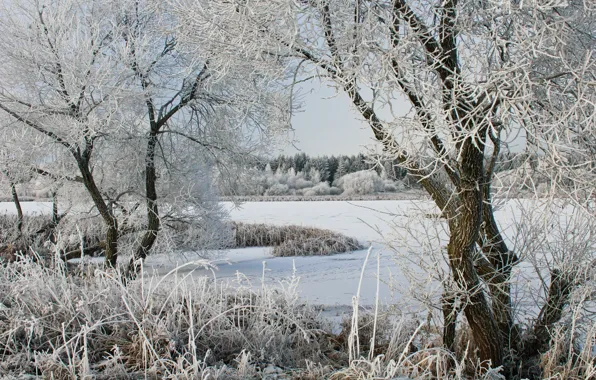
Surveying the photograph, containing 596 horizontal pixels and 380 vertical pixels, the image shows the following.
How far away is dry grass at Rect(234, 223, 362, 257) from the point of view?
10.8 metres

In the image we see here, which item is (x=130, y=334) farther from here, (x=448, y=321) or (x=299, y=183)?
(x=299, y=183)

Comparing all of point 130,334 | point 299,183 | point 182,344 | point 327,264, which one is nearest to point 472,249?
point 182,344

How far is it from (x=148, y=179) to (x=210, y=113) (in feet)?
4.55

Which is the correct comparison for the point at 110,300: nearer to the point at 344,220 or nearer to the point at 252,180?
the point at 252,180

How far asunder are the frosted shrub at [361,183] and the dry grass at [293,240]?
719cm

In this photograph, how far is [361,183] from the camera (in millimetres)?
19562

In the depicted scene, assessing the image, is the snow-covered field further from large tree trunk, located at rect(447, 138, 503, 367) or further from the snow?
large tree trunk, located at rect(447, 138, 503, 367)

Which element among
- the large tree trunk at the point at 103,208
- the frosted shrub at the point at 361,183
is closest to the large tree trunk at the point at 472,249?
the large tree trunk at the point at 103,208

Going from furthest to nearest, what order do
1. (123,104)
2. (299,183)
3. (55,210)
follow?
1. (299,183)
2. (55,210)
3. (123,104)

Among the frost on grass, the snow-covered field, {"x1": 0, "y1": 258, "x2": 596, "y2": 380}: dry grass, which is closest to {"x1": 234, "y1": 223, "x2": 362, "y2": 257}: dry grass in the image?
the snow-covered field

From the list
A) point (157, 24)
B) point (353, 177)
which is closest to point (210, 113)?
point (157, 24)

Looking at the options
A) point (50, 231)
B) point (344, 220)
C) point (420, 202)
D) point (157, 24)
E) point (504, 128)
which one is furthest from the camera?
point (344, 220)

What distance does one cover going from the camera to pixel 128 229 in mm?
9148

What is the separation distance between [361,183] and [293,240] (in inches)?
341
